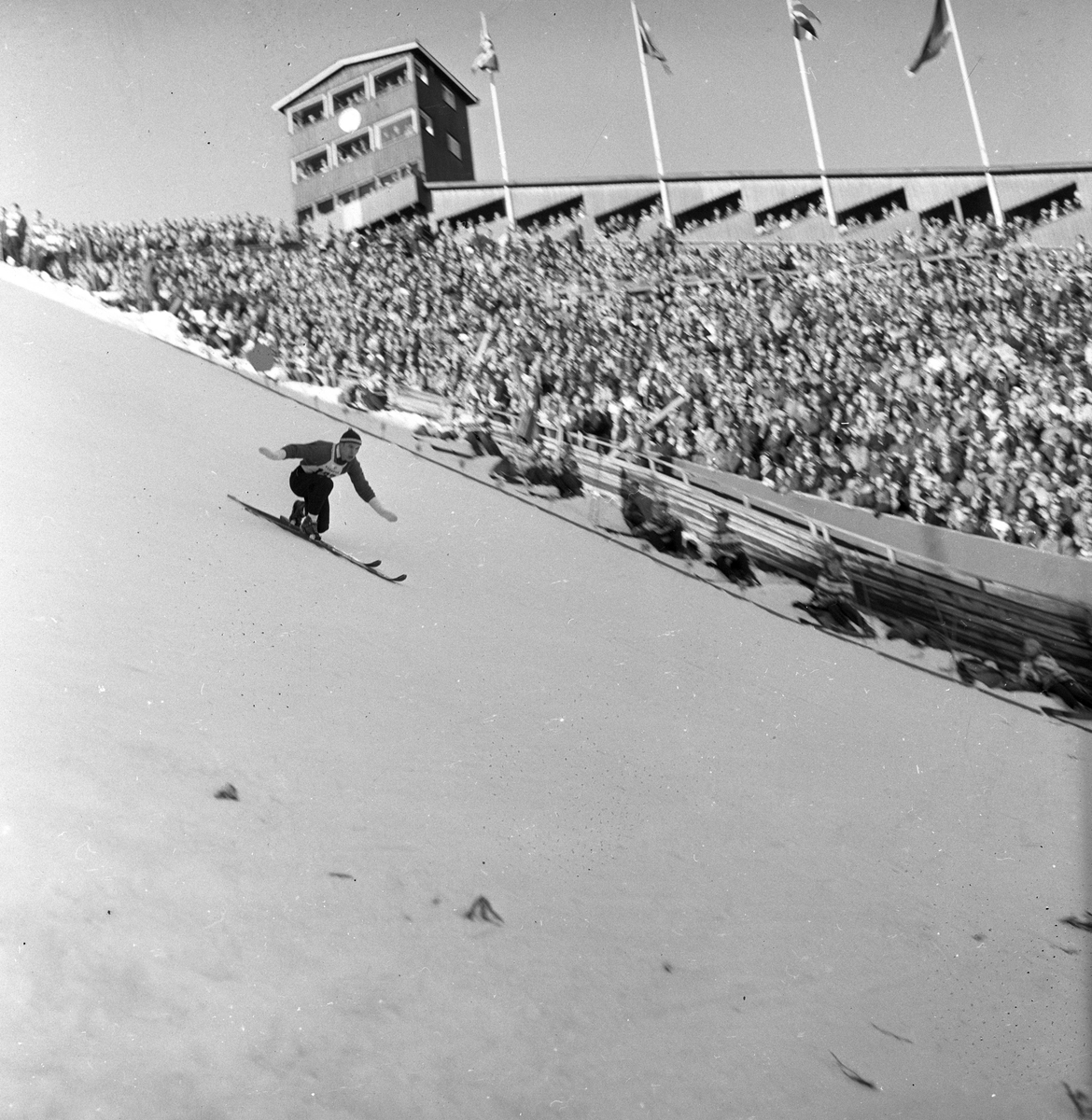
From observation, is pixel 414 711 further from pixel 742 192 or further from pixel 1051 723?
pixel 742 192

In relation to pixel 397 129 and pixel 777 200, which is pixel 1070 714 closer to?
pixel 777 200

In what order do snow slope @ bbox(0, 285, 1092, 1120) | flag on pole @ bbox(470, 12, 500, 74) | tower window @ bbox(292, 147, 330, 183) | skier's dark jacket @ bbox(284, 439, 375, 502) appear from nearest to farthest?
snow slope @ bbox(0, 285, 1092, 1120) → skier's dark jacket @ bbox(284, 439, 375, 502) → flag on pole @ bbox(470, 12, 500, 74) → tower window @ bbox(292, 147, 330, 183)

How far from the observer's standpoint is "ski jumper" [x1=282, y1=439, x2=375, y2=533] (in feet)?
17.4

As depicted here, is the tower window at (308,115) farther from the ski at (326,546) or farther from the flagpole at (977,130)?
the flagpole at (977,130)

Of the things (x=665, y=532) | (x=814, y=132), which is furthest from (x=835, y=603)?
(x=814, y=132)

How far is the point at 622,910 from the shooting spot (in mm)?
4047

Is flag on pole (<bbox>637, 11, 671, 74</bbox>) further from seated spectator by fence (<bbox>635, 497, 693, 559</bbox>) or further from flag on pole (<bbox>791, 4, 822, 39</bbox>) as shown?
seated spectator by fence (<bbox>635, 497, 693, 559</bbox>)

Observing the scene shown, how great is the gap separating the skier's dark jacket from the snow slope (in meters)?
0.31

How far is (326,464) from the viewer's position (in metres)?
5.33

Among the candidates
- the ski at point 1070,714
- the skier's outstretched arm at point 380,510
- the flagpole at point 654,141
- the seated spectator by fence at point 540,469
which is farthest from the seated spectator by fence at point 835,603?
the flagpole at point 654,141

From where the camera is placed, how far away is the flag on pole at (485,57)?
6023mm

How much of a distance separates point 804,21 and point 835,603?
11.1 ft

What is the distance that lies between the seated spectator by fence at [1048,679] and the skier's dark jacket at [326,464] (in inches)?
129

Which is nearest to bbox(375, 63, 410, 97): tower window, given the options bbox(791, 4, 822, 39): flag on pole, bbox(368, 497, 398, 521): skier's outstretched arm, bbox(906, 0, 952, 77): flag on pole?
bbox(791, 4, 822, 39): flag on pole
